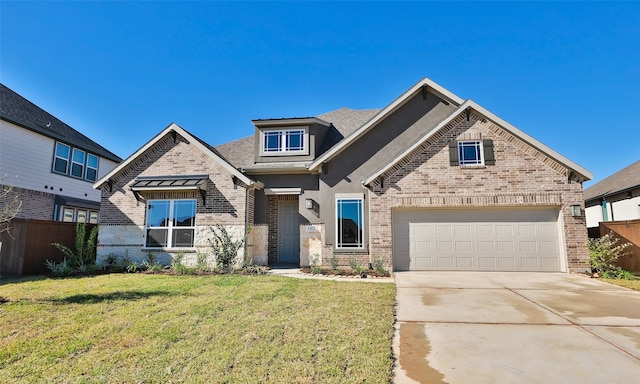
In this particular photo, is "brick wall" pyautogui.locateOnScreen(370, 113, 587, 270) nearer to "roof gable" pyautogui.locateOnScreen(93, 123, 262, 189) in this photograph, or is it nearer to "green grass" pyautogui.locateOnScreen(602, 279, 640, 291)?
"green grass" pyautogui.locateOnScreen(602, 279, 640, 291)

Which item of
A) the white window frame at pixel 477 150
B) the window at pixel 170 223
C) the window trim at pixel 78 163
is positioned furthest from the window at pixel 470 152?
the window trim at pixel 78 163

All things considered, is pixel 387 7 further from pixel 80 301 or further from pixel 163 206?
pixel 80 301

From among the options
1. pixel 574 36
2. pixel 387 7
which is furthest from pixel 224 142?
pixel 574 36

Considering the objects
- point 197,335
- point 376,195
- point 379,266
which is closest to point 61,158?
point 376,195

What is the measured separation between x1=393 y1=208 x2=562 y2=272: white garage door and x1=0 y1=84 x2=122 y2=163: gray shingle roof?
17960mm

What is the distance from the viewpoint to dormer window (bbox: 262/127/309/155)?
47.8 feet

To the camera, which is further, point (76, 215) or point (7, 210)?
point (76, 215)

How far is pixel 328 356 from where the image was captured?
13.3 ft

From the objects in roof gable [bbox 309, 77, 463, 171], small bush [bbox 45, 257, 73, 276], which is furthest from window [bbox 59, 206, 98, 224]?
roof gable [bbox 309, 77, 463, 171]

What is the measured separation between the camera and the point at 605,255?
10.8 metres

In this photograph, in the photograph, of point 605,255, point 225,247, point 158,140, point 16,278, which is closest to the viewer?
point 16,278

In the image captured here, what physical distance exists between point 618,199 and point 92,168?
31407 millimetres

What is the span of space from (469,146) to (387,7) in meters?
5.91

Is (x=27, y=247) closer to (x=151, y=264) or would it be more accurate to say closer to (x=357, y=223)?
(x=151, y=264)
